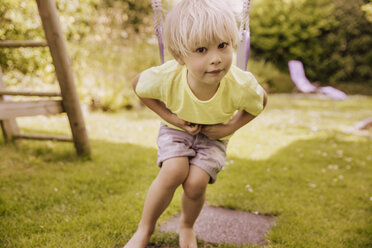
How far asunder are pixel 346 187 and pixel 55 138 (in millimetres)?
2945

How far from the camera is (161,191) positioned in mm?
1654

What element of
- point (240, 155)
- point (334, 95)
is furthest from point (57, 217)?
point (334, 95)

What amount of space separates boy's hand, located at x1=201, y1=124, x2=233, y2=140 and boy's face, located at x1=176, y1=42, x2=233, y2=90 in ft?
1.08

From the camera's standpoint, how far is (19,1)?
4.46 metres

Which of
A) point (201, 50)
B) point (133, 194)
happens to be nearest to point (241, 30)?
point (201, 50)

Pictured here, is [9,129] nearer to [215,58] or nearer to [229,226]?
[229,226]

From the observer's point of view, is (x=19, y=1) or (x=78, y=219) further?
(x=19, y=1)

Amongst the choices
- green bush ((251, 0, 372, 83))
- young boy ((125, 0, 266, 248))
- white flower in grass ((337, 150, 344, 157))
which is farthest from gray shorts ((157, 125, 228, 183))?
green bush ((251, 0, 372, 83))

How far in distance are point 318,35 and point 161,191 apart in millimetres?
13798

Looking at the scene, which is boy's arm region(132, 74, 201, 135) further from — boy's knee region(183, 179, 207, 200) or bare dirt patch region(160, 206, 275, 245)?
bare dirt patch region(160, 206, 275, 245)

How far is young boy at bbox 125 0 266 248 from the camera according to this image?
1.48 meters

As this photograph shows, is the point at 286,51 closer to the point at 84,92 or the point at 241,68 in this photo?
the point at 84,92

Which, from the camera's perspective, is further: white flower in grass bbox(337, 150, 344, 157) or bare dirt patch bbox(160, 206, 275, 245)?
white flower in grass bbox(337, 150, 344, 157)

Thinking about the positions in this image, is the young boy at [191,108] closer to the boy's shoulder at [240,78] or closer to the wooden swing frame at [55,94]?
the boy's shoulder at [240,78]
